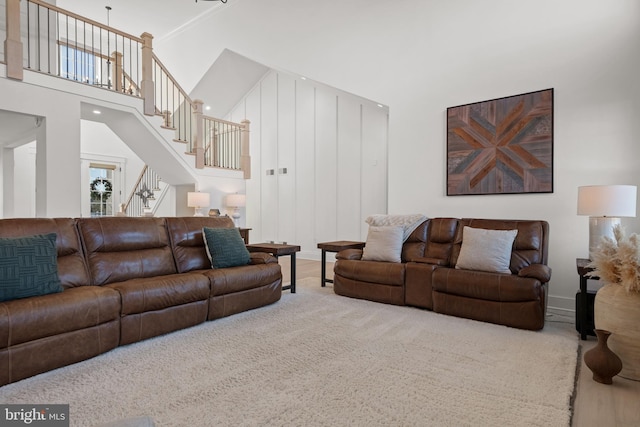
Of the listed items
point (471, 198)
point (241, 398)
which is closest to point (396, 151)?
point (471, 198)

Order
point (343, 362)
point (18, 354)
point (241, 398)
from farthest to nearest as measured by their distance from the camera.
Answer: point (343, 362) → point (18, 354) → point (241, 398)

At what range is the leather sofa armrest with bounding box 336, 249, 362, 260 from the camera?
172 inches

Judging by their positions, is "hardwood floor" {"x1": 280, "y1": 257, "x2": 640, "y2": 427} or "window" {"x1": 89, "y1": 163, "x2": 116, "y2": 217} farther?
"window" {"x1": 89, "y1": 163, "x2": 116, "y2": 217}

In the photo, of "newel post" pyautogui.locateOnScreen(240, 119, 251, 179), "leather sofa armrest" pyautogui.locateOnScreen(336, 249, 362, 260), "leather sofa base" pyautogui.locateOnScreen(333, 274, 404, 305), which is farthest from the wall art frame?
"newel post" pyautogui.locateOnScreen(240, 119, 251, 179)

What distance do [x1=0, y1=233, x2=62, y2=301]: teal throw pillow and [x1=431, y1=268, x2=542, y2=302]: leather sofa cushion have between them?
3109 mm

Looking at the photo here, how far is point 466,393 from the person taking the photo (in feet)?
6.58

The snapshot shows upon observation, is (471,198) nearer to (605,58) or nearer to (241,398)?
(605,58)

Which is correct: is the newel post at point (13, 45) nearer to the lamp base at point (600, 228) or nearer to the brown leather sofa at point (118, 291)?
the brown leather sofa at point (118, 291)

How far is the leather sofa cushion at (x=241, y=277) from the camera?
10.7ft

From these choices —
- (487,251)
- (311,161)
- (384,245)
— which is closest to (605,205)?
(487,251)

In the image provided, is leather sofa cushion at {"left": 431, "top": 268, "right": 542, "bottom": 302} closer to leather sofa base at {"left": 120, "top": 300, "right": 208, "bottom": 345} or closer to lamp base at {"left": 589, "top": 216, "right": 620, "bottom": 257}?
lamp base at {"left": 589, "top": 216, "right": 620, "bottom": 257}

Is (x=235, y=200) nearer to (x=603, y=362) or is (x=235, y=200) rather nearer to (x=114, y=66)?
(x=114, y=66)

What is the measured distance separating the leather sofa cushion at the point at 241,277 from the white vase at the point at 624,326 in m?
2.68

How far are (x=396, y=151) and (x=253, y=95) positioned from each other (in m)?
Result: 4.61
